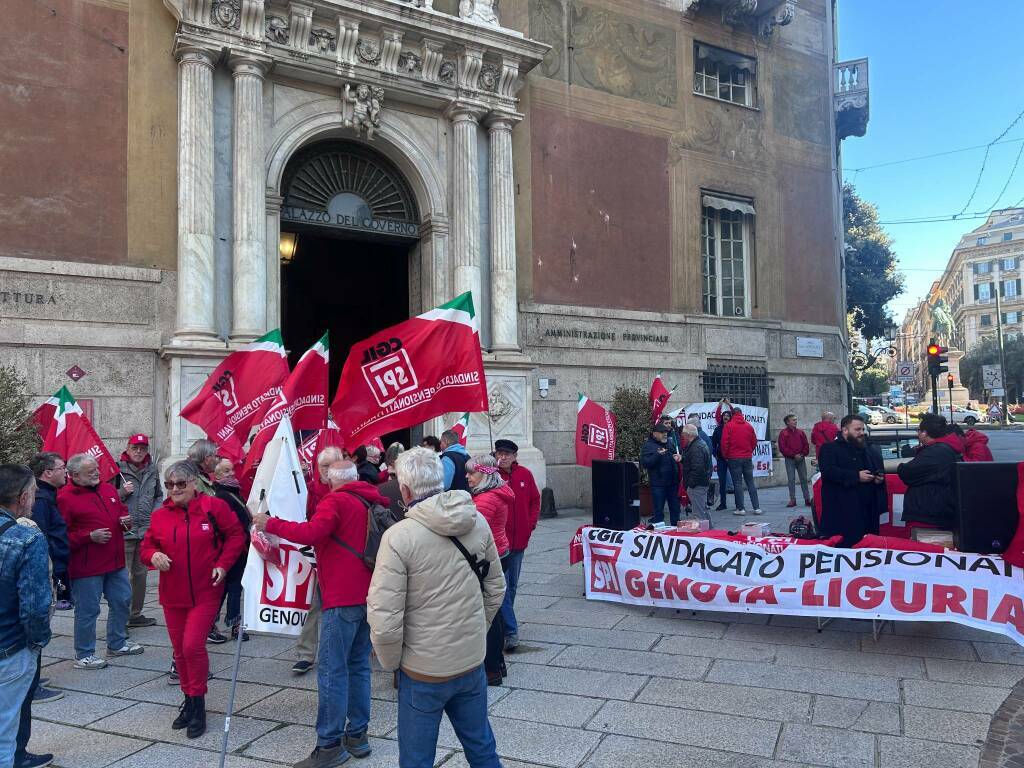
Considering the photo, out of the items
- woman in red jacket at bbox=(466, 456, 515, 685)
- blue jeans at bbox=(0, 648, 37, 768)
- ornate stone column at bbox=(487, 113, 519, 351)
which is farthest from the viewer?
ornate stone column at bbox=(487, 113, 519, 351)

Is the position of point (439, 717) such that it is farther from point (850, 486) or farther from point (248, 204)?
point (248, 204)

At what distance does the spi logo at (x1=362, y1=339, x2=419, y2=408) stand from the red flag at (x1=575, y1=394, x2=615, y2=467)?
524 centimetres

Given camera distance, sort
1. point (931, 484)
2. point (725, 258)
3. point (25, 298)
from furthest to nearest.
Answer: point (725, 258)
point (25, 298)
point (931, 484)

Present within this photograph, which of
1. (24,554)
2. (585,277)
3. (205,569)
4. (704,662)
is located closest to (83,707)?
(205,569)

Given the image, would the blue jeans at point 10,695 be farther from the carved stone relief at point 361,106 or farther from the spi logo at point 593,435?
the carved stone relief at point 361,106

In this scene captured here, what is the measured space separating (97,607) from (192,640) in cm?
192

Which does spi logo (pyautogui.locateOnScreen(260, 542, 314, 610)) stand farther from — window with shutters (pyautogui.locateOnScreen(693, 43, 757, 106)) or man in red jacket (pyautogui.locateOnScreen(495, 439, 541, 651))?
Result: window with shutters (pyautogui.locateOnScreen(693, 43, 757, 106))

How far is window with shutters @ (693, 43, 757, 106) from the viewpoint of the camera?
1783cm

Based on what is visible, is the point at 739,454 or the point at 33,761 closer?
the point at 33,761

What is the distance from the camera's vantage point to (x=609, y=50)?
1619 cm

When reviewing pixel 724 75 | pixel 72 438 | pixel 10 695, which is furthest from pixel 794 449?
pixel 10 695

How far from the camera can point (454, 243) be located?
13883 mm

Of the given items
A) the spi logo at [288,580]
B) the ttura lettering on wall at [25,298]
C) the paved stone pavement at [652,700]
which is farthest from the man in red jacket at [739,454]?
the ttura lettering on wall at [25,298]

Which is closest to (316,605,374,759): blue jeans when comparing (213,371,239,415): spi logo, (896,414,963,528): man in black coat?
(213,371,239,415): spi logo
